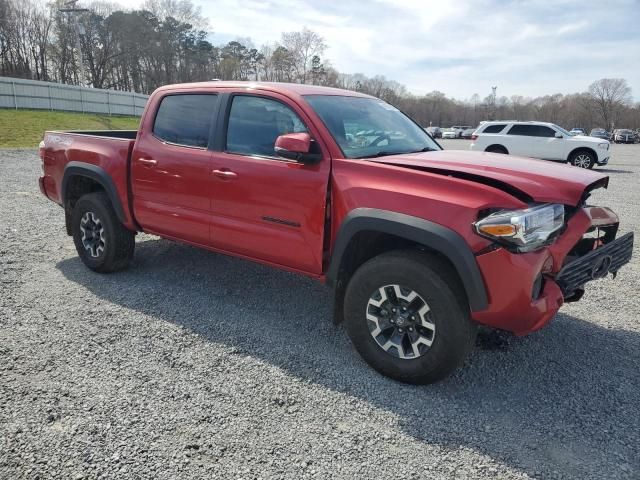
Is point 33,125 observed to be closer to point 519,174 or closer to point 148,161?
point 148,161

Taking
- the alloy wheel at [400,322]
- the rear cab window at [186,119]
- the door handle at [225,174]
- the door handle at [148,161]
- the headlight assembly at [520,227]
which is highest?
the rear cab window at [186,119]

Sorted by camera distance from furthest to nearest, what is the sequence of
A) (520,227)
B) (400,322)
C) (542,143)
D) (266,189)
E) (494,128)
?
(494,128)
(542,143)
(266,189)
(400,322)
(520,227)

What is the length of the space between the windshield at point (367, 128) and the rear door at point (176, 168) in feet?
3.39

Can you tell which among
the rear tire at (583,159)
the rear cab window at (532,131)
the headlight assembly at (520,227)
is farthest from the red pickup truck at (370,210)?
the rear tire at (583,159)

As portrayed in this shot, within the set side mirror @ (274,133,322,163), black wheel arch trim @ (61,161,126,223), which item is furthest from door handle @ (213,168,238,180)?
black wheel arch trim @ (61,161,126,223)

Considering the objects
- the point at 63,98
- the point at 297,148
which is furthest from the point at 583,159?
the point at 63,98

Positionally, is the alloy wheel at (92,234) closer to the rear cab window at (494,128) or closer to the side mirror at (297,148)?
the side mirror at (297,148)

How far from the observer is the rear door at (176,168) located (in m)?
4.00

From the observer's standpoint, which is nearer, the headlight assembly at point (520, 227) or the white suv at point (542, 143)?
the headlight assembly at point (520, 227)

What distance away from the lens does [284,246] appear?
3.51m

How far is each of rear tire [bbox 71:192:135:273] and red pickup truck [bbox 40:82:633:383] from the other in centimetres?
4

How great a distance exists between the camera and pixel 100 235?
4832 mm

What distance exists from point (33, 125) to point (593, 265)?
27311 mm

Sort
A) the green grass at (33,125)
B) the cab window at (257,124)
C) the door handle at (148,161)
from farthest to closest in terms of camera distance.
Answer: the green grass at (33,125) → the door handle at (148,161) → the cab window at (257,124)
